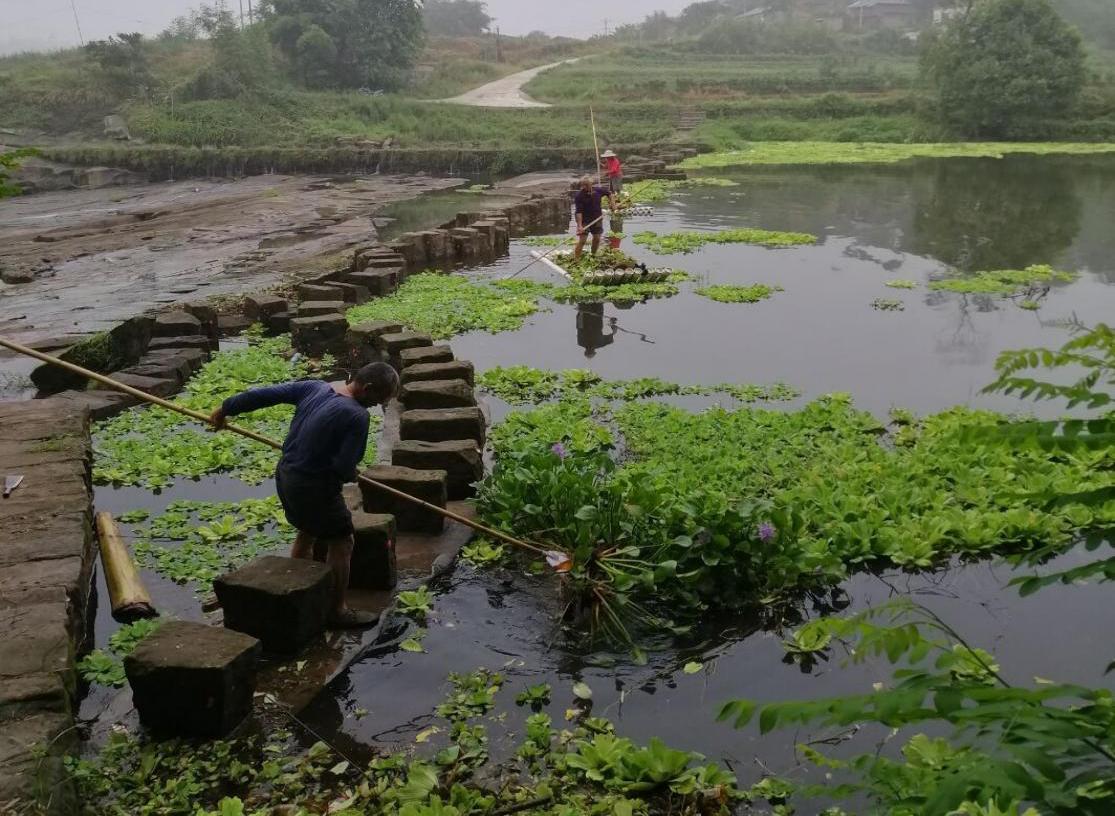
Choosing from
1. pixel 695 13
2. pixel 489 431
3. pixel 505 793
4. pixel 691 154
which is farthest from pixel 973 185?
pixel 695 13

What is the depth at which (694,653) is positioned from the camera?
219 inches

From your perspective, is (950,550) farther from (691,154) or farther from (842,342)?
(691,154)

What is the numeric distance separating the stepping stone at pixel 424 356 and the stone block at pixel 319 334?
2595 mm

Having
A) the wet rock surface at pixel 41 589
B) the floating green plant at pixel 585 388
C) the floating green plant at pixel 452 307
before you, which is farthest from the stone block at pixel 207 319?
the floating green plant at pixel 585 388

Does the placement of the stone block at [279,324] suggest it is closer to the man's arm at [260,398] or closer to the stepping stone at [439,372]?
the stepping stone at [439,372]

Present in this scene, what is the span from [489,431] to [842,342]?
5251 millimetres

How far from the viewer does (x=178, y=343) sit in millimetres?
11719

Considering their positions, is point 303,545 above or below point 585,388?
above

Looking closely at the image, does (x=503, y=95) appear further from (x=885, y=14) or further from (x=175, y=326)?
(x=175, y=326)

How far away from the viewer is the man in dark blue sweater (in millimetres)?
5438

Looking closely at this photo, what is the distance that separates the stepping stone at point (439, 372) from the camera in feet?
29.9

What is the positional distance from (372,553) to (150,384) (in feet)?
17.8

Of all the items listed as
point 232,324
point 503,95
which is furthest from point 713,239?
point 503,95

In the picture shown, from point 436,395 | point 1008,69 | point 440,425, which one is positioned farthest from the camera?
point 1008,69
